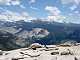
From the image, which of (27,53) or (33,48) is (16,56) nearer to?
(27,53)

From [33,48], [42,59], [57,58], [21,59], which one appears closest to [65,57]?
[57,58]

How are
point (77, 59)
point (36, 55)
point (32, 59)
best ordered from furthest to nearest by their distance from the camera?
point (36, 55), point (32, 59), point (77, 59)

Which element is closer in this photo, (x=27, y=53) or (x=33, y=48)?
(x=27, y=53)

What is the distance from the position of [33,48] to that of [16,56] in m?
9.89

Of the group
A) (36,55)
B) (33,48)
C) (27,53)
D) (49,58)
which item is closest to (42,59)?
(49,58)

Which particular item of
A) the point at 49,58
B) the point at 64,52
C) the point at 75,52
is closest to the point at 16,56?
the point at 49,58

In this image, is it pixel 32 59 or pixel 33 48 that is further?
pixel 33 48

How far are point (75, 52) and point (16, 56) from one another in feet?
35.4

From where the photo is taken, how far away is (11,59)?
34.8 m

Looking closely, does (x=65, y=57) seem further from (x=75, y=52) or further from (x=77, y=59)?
(x=75, y=52)

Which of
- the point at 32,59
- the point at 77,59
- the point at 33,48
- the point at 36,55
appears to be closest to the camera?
the point at 77,59

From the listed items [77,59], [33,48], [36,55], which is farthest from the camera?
[33,48]

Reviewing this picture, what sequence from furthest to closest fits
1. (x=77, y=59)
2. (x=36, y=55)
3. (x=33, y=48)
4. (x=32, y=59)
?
(x=33, y=48), (x=36, y=55), (x=32, y=59), (x=77, y=59)

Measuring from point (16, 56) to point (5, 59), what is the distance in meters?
1.98
